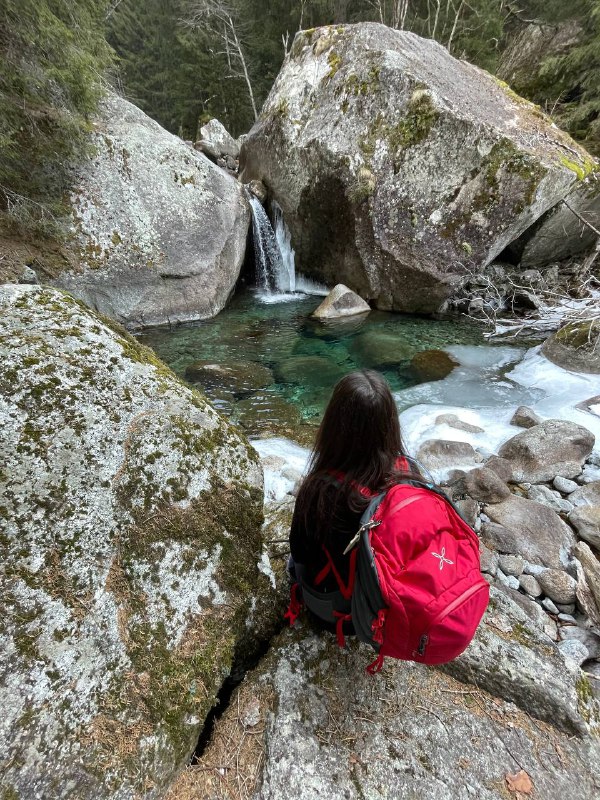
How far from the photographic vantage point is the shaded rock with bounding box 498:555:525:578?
317 cm

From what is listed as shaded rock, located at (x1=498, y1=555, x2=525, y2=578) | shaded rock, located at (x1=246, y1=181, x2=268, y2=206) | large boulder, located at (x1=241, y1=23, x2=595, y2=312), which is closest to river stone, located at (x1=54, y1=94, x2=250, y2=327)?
shaded rock, located at (x1=246, y1=181, x2=268, y2=206)

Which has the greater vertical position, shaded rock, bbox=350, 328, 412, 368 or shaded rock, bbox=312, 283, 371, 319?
shaded rock, bbox=312, 283, 371, 319

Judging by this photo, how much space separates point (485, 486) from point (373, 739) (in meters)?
3.01

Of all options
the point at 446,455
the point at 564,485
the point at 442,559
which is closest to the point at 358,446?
the point at 442,559

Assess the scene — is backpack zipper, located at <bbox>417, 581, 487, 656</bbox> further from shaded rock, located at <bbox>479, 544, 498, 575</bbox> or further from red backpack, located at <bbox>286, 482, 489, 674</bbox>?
shaded rock, located at <bbox>479, 544, 498, 575</bbox>

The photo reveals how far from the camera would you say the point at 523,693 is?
1851 mm

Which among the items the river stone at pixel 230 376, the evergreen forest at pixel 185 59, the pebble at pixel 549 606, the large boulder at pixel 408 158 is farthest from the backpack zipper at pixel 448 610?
the large boulder at pixel 408 158

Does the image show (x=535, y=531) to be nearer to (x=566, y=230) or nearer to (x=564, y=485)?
(x=564, y=485)

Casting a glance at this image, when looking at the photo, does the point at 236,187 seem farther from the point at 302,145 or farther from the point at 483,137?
the point at 483,137

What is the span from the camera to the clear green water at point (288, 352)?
613cm

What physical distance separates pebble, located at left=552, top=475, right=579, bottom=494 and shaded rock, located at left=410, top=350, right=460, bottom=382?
3352mm

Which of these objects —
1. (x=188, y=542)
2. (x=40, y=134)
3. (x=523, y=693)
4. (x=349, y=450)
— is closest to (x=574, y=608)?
(x=523, y=693)

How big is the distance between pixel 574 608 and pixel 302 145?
11.3 meters

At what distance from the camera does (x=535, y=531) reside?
349 centimetres
